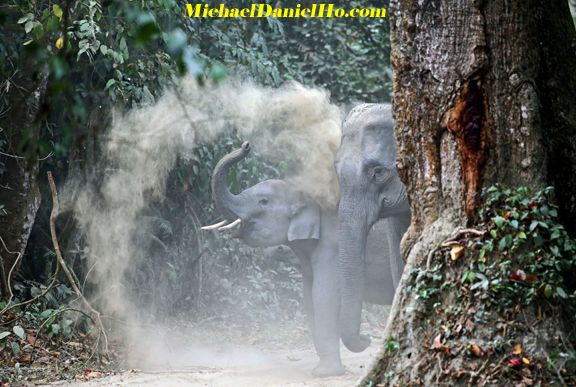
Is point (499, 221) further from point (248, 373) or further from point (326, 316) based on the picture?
point (326, 316)

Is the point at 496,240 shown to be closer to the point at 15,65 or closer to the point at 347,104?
the point at 15,65

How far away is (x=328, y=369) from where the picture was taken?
10281 mm

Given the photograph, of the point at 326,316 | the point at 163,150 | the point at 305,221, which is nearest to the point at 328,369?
the point at 326,316

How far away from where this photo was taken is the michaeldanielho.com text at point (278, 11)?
13023 millimetres

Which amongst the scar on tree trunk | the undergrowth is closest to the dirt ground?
the undergrowth

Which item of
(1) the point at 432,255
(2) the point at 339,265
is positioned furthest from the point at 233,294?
(1) the point at 432,255

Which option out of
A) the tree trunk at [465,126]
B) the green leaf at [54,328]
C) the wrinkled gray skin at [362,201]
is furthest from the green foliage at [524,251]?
the green leaf at [54,328]

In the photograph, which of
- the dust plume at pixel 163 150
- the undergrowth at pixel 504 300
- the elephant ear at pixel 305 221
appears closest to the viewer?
the undergrowth at pixel 504 300

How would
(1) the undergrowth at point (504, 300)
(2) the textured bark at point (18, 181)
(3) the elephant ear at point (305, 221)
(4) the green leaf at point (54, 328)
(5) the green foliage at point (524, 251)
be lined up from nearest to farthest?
1. (1) the undergrowth at point (504, 300)
2. (5) the green foliage at point (524, 251)
3. (4) the green leaf at point (54, 328)
4. (2) the textured bark at point (18, 181)
5. (3) the elephant ear at point (305, 221)

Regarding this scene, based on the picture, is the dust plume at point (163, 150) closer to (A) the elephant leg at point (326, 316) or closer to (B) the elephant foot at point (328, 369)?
(A) the elephant leg at point (326, 316)

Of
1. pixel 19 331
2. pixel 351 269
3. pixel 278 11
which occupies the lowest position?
pixel 19 331

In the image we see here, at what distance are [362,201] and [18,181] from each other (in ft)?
13.0

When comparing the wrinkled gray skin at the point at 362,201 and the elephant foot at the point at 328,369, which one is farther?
the elephant foot at the point at 328,369

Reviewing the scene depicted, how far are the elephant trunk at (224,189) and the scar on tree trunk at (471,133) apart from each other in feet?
18.5
